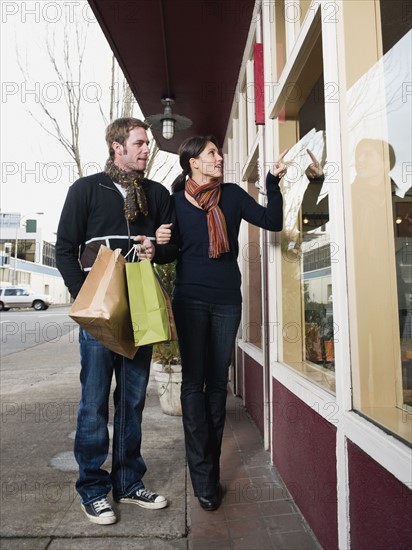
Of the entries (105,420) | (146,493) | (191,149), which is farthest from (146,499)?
(191,149)

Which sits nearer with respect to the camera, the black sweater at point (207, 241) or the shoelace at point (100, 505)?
the shoelace at point (100, 505)

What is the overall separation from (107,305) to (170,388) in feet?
7.31

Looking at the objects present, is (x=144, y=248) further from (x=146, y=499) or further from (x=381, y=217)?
(x=146, y=499)

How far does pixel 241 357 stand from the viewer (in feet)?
13.5

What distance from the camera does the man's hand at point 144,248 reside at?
2008 millimetres

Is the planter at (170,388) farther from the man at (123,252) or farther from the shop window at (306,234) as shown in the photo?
the man at (123,252)

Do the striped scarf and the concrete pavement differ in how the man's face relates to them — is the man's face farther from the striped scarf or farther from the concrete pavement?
the concrete pavement

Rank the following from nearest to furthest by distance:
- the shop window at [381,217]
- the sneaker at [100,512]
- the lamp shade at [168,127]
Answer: the shop window at [381,217], the sneaker at [100,512], the lamp shade at [168,127]

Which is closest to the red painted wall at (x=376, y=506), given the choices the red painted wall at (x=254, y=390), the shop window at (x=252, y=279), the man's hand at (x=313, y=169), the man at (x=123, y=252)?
the man at (x=123, y=252)

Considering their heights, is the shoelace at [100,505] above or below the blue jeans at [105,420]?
below

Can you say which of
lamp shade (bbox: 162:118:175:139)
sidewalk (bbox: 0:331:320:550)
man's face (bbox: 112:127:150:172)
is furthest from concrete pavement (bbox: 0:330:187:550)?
lamp shade (bbox: 162:118:175:139)

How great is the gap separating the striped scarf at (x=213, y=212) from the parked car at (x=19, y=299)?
98.9ft

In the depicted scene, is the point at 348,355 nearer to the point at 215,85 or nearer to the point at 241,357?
the point at 241,357

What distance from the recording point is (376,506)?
4.12ft
